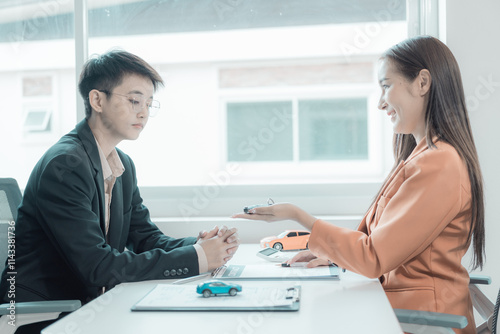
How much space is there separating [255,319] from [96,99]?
44.6 inches

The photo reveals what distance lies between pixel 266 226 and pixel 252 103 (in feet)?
2.55

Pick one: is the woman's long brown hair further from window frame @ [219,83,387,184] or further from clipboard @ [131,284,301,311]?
window frame @ [219,83,387,184]

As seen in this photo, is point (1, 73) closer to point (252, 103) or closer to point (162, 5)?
point (162, 5)

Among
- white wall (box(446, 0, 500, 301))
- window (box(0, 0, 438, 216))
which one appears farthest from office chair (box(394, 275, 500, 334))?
window (box(0, 0, 438, 216))

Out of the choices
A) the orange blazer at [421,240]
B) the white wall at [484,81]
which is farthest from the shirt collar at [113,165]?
the white wall at [484,81]

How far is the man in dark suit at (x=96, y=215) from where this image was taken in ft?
4.92

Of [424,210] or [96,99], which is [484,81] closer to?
[424,210]

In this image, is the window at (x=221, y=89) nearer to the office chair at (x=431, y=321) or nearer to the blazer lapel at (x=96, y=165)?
the blazer lapel at (x=96, y=165)

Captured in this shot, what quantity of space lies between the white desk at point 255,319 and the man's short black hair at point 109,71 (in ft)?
2.81

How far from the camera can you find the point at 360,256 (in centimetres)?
142

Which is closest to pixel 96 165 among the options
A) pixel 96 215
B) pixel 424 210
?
pixel 96 215

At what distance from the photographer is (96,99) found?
1859mm

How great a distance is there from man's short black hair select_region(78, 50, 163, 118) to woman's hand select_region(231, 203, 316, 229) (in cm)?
70

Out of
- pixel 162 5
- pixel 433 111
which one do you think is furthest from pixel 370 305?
pixel 162 5
